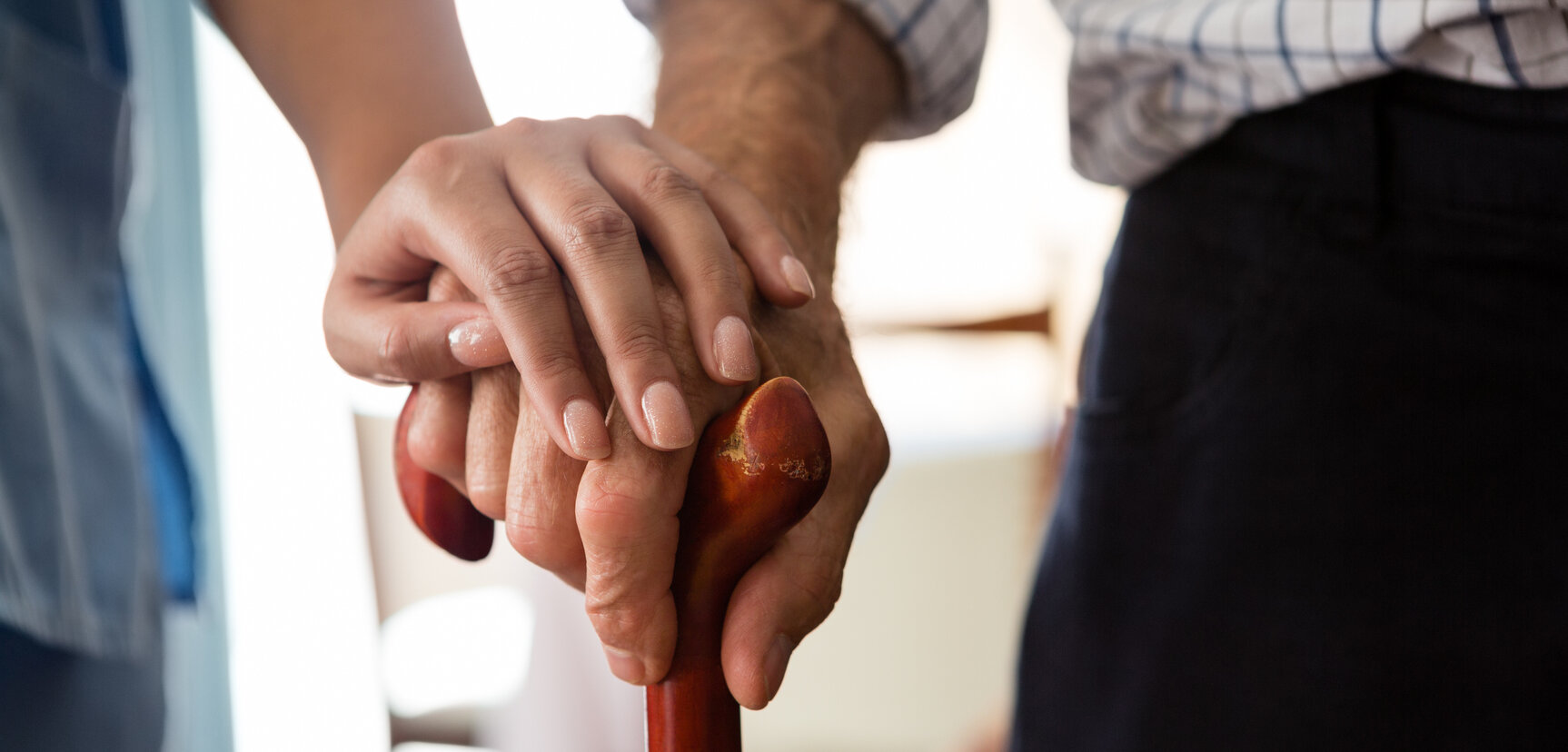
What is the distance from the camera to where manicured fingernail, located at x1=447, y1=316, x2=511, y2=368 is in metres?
0.40

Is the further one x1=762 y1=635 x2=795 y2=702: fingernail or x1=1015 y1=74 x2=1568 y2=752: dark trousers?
x1=1015 y1=74 x2=1568 y2=752: dark trousers

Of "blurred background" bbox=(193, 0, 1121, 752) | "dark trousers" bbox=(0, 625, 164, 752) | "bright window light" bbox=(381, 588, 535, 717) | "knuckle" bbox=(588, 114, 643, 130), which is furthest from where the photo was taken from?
"bright window light" bbox=(381, 588, 535, 717)

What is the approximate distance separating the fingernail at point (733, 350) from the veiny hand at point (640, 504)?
0.02 meters

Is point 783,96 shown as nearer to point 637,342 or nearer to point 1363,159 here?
point 637,342

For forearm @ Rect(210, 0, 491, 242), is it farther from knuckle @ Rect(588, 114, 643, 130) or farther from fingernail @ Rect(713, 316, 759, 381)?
fingernail @ Rect(713, 316, 759, 381)

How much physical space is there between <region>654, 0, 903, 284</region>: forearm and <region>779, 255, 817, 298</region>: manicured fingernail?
0.29 feet

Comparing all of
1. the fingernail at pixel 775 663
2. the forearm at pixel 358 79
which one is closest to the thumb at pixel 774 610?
the fingernail at pixel 775 663

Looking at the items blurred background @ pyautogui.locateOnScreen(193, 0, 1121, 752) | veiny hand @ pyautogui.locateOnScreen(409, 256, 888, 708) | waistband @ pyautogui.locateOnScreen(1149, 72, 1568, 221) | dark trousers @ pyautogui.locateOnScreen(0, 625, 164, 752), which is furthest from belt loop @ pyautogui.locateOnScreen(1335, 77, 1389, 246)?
blurred background @ pyautogui.locateOnScreen(193, 0, 1121, 752)

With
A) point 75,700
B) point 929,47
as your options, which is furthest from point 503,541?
point 929,47

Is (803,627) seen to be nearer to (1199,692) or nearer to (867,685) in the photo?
(1199,692)

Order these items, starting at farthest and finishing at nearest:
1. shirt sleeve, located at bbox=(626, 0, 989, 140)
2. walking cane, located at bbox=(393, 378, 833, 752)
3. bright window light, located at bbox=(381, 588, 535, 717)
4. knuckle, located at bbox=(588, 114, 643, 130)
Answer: bright window light, located at bbox=(381, 588, 535, 717) < shirt sleeve, located at bbox=(626, 0, 989, 140) < knuckle, located at bbox=(588, 114, 643, 130) < walking cane, located at bbox=(393, 378, 833, 752)

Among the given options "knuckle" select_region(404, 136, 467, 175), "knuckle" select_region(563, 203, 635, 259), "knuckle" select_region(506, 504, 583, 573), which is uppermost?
"knuckle" select_region(404, 136, 467, 175)

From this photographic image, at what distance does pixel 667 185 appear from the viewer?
0.43m

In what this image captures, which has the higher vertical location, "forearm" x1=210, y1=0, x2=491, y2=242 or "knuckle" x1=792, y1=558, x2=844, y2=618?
"forearm" x1=210, y1=0, x2=491, y2=242
